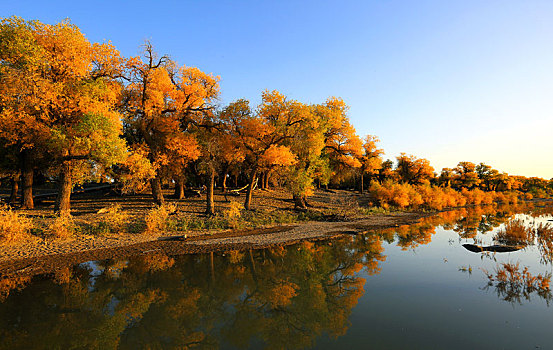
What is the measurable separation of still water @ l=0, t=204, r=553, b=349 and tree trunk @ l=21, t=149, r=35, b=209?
16984 millimetres

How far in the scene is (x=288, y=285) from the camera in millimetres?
9328

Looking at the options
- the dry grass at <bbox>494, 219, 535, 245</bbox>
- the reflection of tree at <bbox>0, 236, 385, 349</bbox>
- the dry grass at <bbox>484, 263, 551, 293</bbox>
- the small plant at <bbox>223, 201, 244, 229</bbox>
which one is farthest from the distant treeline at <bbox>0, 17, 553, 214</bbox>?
the dry grass at <bbox>484, 263, 551, 293</bbox>

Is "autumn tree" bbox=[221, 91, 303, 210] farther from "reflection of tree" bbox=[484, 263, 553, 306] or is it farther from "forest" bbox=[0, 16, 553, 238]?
"reflection of tree" bbox=[484, 263, 553, 306]

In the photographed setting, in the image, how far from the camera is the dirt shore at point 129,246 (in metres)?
11.3

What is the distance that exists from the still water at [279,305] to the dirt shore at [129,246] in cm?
125

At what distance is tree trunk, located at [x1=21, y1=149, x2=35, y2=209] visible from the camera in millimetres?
22797

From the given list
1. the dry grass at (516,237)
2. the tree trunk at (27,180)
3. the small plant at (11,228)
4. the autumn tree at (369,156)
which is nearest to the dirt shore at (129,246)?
the small plant at (11,228)

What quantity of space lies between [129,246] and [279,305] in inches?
411

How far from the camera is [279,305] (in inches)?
301

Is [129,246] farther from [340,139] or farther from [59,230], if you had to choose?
[340,139]

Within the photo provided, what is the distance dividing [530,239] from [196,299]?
61.8 ft

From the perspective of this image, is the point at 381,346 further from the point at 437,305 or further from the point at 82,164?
the point at 82,164

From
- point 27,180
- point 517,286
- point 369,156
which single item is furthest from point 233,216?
point 369,156

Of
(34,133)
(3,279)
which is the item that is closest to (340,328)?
(3,279)
